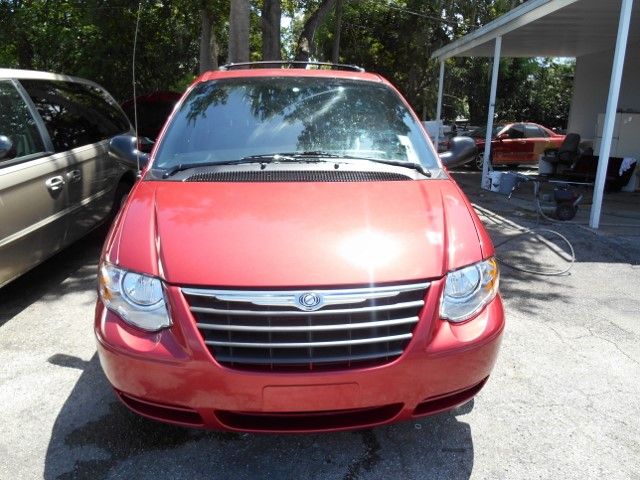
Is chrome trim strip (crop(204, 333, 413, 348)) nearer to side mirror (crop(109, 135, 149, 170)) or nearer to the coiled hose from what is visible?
side mirror (crop(109, 135, 149, 170))

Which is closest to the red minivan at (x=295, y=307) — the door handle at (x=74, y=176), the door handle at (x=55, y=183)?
the door handle at (x=55, y=183)

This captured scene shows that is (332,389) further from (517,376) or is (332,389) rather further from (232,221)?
(517,376)

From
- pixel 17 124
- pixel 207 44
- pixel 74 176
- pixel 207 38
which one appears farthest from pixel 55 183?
pixel 207 38

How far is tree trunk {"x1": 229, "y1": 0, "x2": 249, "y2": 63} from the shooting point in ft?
30.7

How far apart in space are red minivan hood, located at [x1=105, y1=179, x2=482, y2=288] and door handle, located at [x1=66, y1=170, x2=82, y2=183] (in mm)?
2258

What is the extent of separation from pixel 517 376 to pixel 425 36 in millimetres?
21065

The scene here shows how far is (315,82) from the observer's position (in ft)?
12.5

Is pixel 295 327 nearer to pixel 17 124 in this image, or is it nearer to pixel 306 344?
pixel 306 344

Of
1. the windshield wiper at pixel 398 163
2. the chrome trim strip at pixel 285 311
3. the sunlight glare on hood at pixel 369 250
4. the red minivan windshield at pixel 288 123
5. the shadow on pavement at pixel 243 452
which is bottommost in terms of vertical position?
the shadow on pavement at pixel 243 452

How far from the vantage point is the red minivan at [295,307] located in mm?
2150

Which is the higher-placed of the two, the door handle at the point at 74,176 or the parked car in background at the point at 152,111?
the parked car in background at the point at 152,111

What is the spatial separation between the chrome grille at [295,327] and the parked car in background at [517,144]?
45.4 feet

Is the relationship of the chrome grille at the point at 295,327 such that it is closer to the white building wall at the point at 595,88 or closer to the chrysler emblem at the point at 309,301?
the chrysler emblem at the point at 309,301

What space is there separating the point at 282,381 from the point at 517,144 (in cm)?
1497
